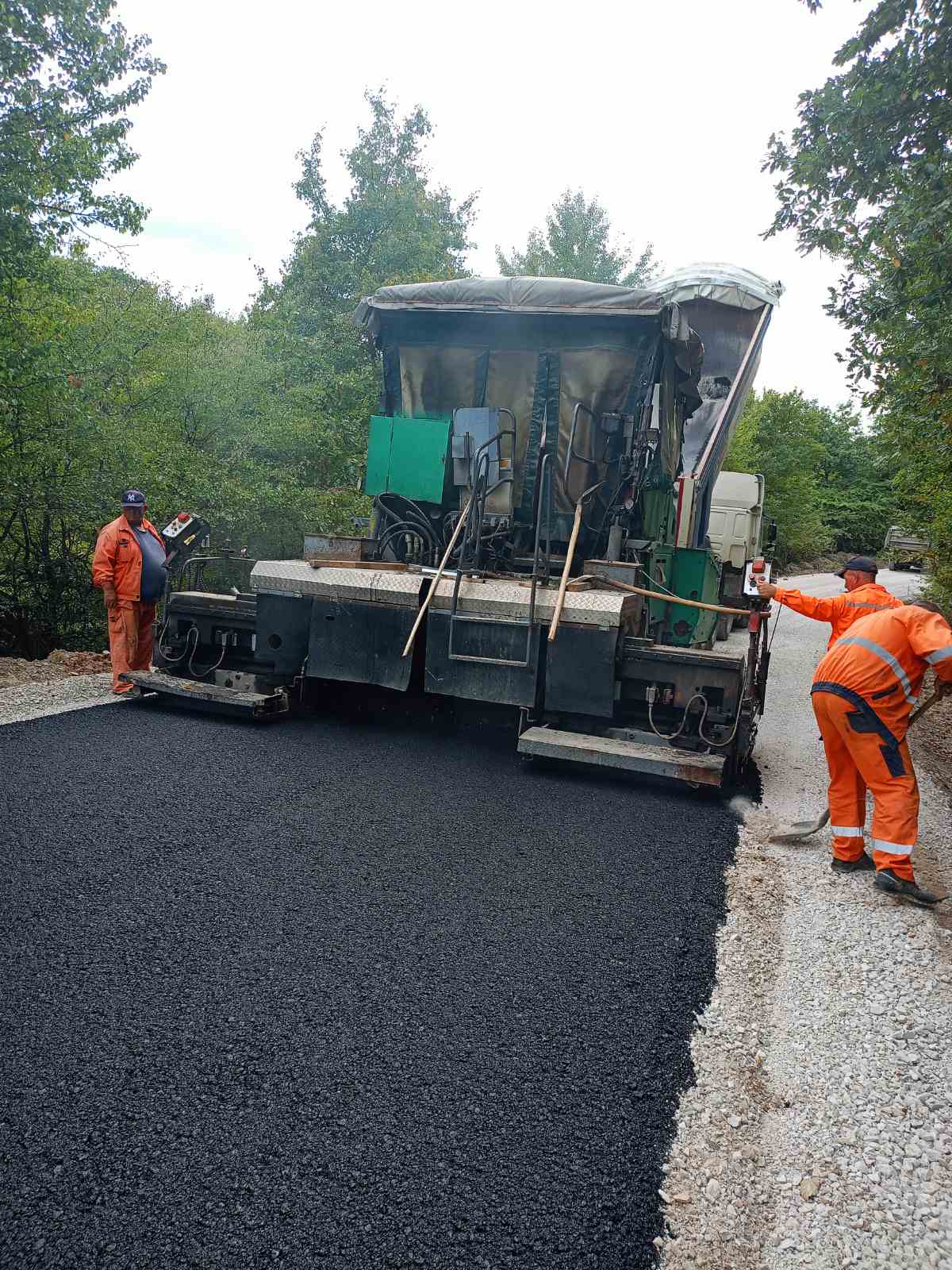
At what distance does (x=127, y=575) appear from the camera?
20.4ft

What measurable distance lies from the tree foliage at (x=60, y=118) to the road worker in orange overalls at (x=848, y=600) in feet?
21.6

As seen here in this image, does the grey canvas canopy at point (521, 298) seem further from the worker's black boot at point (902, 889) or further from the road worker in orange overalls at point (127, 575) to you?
the worker's black boot at point (902, 889)

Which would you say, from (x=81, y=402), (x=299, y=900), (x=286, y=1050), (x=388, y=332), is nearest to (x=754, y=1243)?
(x=286, y=1050)

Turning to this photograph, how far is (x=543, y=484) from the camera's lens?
213 inches

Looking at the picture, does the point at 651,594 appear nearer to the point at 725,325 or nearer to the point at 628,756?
the point at 628,756

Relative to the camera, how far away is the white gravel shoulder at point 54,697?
549cm

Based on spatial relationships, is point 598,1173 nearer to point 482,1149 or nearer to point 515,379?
point 482,1149

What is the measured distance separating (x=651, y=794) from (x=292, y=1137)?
316 cm

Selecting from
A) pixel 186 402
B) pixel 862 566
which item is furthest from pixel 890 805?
pixel 186 402

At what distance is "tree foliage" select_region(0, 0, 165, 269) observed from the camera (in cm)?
727

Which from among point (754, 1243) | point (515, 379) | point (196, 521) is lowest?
point (754, 1243)

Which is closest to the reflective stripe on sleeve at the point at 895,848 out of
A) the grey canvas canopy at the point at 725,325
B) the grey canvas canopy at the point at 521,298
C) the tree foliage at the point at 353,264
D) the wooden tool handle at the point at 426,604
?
the wooden tool handle at the point at 426,604

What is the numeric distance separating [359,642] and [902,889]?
300 cm

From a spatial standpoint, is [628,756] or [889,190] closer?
[628,756]
